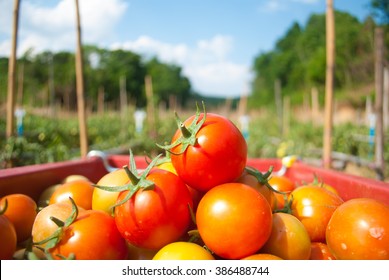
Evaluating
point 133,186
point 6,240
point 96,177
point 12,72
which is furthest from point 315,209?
point 12,72

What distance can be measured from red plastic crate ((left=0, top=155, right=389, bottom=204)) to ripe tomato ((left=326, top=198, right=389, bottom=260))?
420 mm

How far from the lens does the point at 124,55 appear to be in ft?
149

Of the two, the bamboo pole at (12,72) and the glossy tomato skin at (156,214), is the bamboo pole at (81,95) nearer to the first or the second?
the bamboo pole at (12,72)

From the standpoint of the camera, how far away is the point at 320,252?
3.87 ft

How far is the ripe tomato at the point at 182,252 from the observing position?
979mm

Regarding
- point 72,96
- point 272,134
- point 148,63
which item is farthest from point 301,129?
point 148,63

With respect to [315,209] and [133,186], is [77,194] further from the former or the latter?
[315,209]

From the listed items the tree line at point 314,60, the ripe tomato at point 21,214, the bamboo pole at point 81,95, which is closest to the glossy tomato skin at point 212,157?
the ripe tomato at point 21,214

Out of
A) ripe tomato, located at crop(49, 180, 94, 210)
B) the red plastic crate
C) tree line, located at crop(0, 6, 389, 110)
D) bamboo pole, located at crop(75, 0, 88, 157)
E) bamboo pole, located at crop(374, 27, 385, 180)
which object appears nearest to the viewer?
ripe tomato, located at crop(49, 180, 94, 210)

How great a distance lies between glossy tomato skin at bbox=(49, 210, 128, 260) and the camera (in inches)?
39.5

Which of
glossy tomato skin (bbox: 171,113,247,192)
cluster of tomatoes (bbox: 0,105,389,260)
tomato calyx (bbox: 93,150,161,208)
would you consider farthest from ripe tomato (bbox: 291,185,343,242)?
tomato calyx (bbox: 93,150,161,208)

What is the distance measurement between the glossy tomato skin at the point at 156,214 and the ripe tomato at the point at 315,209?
1.61 feet

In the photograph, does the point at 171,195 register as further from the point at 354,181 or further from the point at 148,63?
the point at 148,63

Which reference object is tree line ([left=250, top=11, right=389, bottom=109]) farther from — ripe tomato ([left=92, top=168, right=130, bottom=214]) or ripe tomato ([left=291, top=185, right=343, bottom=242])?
ripe tomato ([left=92, top=168, right=130, bottom=214])
